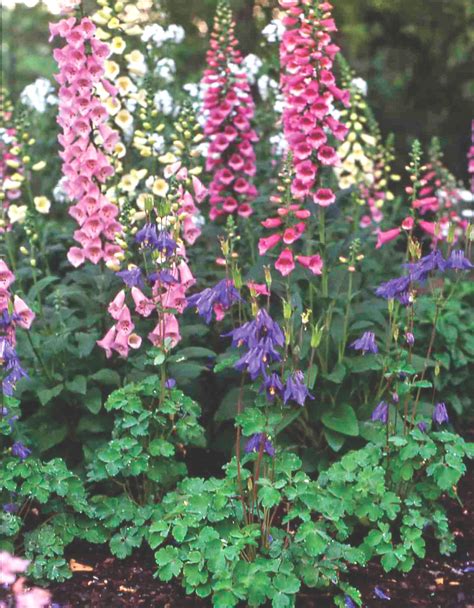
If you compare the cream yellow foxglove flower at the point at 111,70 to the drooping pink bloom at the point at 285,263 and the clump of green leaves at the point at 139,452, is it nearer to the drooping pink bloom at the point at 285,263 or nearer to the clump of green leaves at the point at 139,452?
the drooping pink bloom at the point at 285,263

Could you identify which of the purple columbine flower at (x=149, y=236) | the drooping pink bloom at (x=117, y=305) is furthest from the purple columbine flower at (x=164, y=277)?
the drooping pink bloom at (x=117, y=305)

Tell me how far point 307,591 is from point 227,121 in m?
2.61

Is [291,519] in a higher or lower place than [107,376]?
lower

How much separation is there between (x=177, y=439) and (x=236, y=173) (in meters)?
1.73

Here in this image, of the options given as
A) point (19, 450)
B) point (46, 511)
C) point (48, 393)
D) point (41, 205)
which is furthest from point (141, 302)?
point (41, 205)

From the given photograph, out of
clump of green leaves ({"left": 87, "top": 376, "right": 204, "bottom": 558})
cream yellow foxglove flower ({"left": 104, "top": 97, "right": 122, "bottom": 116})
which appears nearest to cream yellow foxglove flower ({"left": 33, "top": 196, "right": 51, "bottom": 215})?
cream yellow foxglove flower ({"left": 104, "top": 97, "right": 122, "bottom": 116})

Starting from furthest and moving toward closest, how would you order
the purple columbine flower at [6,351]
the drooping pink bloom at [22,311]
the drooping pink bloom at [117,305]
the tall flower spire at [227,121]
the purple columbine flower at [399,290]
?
1. the tall flower spire at [227,121]
2. the drooping pink bloom at [117,305]
3. the drooping pink bloom at [22,311]
4. the purple columbine flower at [399,290]
5. the purple columbine flower at [6,351]

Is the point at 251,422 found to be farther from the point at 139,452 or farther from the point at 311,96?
the point at 311,96

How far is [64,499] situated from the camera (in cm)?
341

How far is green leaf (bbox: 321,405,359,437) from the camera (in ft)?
12.7

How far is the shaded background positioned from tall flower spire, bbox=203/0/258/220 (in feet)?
17.6

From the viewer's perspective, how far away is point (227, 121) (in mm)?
4770

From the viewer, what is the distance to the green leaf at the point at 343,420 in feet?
12.7

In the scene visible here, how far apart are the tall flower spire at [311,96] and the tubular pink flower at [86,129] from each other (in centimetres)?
85
